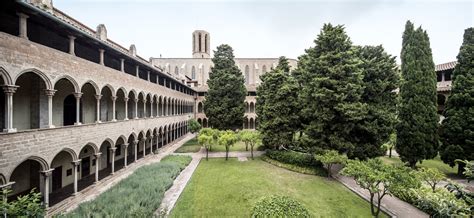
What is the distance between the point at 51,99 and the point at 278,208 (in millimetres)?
11806

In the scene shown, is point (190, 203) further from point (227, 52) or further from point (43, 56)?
point (227, 52)

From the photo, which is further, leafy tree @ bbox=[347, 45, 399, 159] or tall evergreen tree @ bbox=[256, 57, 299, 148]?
tall evergreen tree @ bbox=[256, 57, 299, 148]

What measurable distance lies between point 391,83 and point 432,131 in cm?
558

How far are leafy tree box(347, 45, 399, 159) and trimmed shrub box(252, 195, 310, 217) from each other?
1113 cm

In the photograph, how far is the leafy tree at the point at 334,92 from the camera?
1515cm

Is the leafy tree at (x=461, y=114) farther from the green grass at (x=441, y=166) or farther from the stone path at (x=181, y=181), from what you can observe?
the stone path at (x=181, y=181)

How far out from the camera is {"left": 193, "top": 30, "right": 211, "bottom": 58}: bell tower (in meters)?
56.2

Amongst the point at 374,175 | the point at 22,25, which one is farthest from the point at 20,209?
the point at 374,175

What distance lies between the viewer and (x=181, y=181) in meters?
14.7

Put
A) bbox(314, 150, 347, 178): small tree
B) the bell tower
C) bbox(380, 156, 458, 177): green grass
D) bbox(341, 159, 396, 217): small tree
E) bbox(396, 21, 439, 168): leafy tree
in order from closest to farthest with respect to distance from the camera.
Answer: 1. bbox(341, 159, 396, 217): small tree
2. bbox(314, 150, 347, 178): small tree
3. bbox(396, 21, 439, 168): leafy tree
4. bbox(380, 156, 458, 177): green grass
5. the bell tower

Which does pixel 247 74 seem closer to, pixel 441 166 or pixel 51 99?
pixel 441 166

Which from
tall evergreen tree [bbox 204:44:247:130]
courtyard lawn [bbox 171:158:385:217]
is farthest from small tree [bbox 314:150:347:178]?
tall evergreen tree [bbox 204:44:247:130]

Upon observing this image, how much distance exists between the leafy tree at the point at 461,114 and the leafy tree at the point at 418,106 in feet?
2.51

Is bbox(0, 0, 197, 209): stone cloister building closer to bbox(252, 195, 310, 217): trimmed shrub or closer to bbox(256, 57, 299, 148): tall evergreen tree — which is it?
bbox(252, 195, 310, 217): trimmed shrub
